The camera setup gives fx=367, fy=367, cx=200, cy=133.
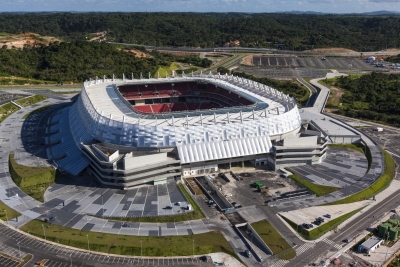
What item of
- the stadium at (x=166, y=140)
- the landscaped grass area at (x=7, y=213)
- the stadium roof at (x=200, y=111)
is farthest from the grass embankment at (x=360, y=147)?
the landscaped grass area at (x=7, y=213)

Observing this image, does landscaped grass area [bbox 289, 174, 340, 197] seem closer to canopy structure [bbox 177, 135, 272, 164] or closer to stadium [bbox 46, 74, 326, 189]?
stadium [bbox 46, 74, 326, 189]

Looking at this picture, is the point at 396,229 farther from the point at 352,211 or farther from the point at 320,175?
the point at 320,175

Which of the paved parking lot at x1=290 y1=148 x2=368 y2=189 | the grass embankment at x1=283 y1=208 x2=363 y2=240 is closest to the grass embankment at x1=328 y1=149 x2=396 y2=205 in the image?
the paved parking lot at x1=290 y1=148 x2=368 y2=189

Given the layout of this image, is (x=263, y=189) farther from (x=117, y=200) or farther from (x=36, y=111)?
(x=36, y=111)

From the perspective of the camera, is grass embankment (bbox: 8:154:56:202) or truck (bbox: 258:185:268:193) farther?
truck (bbox: 258:185:268:193)

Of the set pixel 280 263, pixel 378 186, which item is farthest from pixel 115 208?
pixel 378 186

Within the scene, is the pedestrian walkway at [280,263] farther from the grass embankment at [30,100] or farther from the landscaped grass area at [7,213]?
the grass embankment at [30,100]
